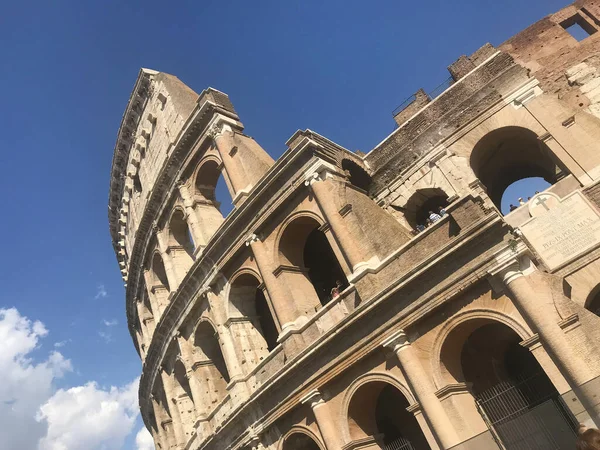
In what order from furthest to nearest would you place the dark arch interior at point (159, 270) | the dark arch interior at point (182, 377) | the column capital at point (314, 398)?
the dark arch interior at point (159, 270) < the dark arch interior at point (182, 377) < the column capital at point (314, 398)

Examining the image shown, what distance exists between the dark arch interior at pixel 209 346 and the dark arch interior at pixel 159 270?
201 inches

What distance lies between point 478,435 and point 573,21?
13799 millimetres

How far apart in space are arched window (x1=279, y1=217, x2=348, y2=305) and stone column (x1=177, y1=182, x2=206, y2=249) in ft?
11.7

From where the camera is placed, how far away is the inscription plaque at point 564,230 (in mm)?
9812

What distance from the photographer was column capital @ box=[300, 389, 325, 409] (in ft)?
34.6

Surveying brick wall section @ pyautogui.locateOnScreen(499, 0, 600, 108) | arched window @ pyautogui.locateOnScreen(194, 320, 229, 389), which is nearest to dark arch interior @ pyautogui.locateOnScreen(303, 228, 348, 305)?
arched window @ pyautogui.locateOnScreen(194, 320, 229, 389)

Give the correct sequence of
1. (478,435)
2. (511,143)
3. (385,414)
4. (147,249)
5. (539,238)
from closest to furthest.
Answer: (478,435) < (539,238) < (385,414) < (511,143) < (147,249)

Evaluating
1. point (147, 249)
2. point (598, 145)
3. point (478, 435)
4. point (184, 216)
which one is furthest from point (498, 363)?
point (147, 249)

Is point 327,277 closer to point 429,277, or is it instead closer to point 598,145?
Result: point 429,277

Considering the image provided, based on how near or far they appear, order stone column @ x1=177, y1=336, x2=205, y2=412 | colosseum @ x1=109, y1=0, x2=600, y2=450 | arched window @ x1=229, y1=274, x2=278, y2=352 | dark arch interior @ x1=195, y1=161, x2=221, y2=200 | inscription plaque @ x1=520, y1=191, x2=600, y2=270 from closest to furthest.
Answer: colosseum @ x1=109, y1=0, x2=600, y2=450 < inscription plaque @ x1=520, y1=191, x2=600, y2=270 < arched window @ x1=229, y1=274, x2=278, y2=352 < stone column @ x1=177, y1=336, x2=205, y2=412 < dark arch interior @ x1=195, y1=161, x2=221, y2=200

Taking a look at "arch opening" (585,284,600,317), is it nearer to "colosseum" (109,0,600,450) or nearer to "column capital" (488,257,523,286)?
"colosseum" (109,0,600,450)

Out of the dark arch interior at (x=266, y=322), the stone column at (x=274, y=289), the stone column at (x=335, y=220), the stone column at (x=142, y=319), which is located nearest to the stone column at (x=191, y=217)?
the dark arch interior at (x=266, y=322)

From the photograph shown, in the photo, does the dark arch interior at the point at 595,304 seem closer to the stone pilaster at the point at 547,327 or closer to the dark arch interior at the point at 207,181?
the stone pilaster at the point at 547,327

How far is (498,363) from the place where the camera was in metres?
10.5
